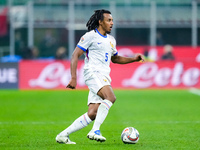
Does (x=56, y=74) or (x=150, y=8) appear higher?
(x=150, y=8)

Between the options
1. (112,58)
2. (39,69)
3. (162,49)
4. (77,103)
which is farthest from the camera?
(162,49)

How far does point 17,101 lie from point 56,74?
16.0 feet

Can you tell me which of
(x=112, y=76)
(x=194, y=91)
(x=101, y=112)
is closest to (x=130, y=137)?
(x=101, y=112)

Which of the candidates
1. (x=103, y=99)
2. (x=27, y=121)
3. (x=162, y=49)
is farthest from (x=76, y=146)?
(x=162, y=49)

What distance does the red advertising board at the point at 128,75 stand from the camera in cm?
2088

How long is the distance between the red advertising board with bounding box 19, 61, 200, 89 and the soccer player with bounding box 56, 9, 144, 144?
13124 mm

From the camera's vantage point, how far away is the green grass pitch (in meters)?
7.45

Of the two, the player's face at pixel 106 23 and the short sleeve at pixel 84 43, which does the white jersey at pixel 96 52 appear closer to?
the short sleeve at pixel 84 43

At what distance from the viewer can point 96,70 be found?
293 inches

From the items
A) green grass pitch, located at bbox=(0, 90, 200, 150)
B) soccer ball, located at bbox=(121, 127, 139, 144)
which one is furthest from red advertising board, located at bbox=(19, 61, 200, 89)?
soccer ball, located at bbox=(121, 127, 139, 144)

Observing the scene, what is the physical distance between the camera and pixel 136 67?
21.0 m

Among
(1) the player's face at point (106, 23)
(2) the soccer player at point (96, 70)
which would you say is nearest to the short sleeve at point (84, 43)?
(2) the soccer player at point (96, 70)

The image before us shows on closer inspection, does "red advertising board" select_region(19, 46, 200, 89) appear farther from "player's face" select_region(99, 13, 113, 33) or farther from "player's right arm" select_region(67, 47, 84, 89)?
"player's right arm" select_region(67, 47, 84, 89)

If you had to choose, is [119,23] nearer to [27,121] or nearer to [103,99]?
[27,121]
